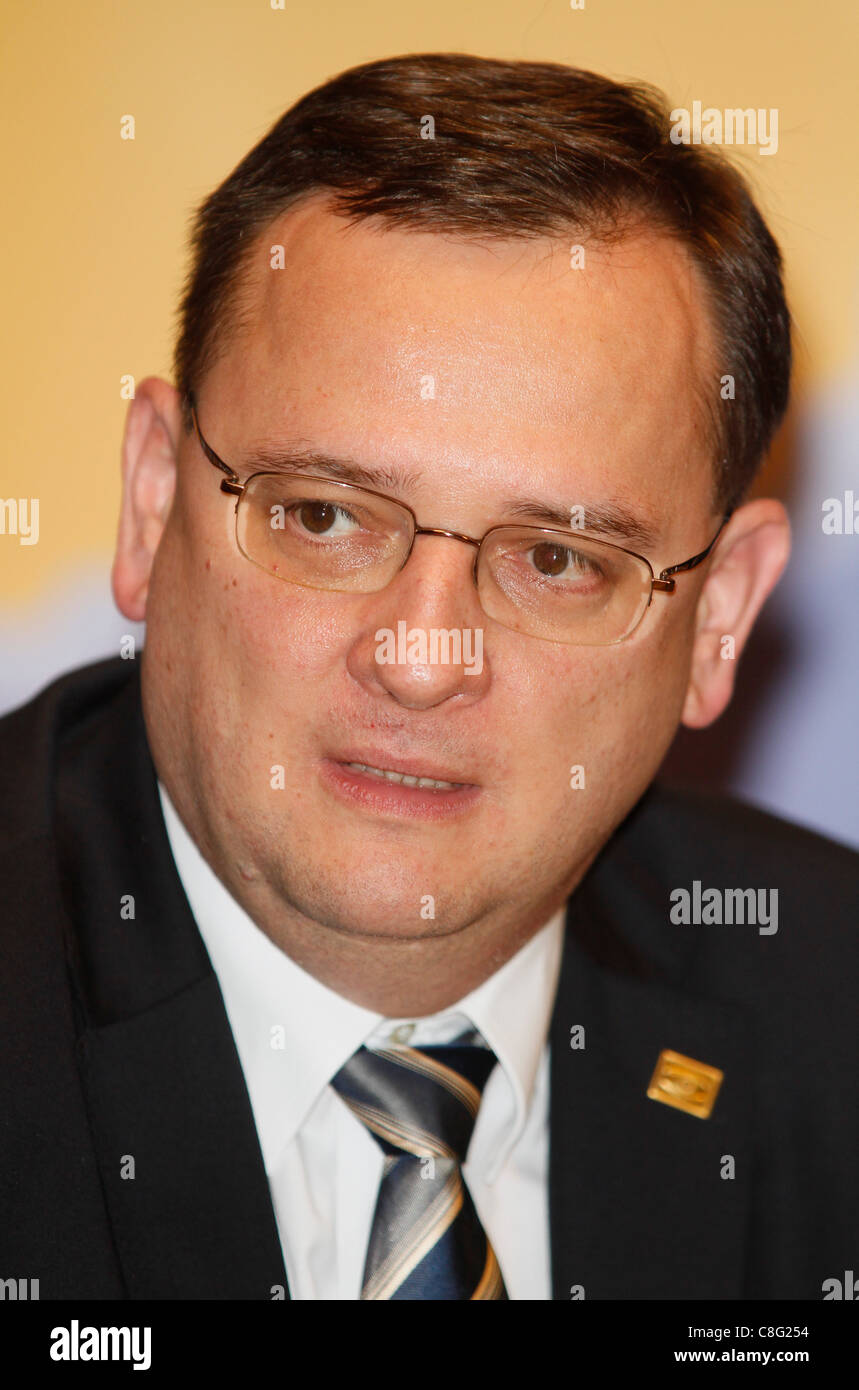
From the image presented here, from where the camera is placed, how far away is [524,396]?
154cm

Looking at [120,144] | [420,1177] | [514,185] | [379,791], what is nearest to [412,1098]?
[420,1177]

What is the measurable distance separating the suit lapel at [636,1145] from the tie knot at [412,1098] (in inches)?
7.7

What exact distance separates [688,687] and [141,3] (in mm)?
1501

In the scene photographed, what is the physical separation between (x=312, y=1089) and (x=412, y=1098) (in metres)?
0.13

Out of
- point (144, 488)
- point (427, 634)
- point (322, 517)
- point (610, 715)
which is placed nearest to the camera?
point (427, 634)

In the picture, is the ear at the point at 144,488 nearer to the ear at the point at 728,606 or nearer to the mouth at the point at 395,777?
the mouth at the point at 395,777

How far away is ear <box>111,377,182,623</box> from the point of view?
182cm

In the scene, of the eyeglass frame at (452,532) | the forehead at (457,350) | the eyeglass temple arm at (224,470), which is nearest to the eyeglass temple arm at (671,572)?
the eyeglass frame at (452,532)

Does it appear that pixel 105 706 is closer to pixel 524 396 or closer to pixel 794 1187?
pixel 524 396

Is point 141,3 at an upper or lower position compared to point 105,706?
upper

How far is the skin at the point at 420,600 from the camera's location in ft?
5.00

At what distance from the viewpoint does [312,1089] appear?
171cm

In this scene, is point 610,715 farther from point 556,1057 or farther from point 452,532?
point 556,1057

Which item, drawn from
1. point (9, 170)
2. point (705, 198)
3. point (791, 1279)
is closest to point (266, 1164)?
point (791, 1279)
